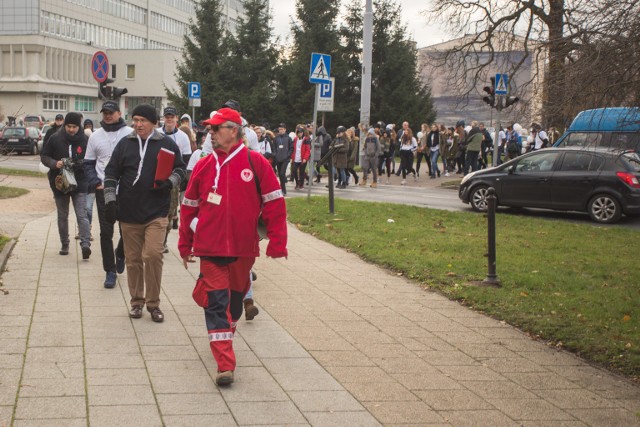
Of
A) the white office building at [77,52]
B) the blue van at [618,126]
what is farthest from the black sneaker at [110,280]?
the white office building at [77,52]

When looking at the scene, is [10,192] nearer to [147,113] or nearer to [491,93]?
[491,93]

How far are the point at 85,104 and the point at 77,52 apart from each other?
19.4ft

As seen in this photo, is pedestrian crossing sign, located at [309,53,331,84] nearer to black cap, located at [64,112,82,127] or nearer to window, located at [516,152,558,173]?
window, located at [516,152,558,173]

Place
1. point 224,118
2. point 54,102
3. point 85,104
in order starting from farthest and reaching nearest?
point 85,104, point 54,102, point 224,118

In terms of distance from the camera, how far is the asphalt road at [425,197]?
730 inches

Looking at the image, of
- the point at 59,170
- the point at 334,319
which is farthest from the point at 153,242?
the point at 59,170

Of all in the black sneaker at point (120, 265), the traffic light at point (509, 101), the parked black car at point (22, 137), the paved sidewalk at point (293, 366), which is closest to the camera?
the paved sidewalk at point (293, 366)

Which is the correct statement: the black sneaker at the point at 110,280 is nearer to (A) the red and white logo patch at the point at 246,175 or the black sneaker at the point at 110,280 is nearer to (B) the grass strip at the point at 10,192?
(A) the red and white logo patch at the point at 246,175

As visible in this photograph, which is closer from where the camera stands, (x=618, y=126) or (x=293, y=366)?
(x=293, y=366)

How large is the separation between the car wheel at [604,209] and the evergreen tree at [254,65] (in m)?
32.1

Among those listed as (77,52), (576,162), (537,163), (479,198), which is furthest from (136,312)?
(77,52)

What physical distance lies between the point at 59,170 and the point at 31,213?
6.03 m

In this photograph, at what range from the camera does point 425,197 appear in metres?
23.4

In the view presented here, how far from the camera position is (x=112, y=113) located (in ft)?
30.6
